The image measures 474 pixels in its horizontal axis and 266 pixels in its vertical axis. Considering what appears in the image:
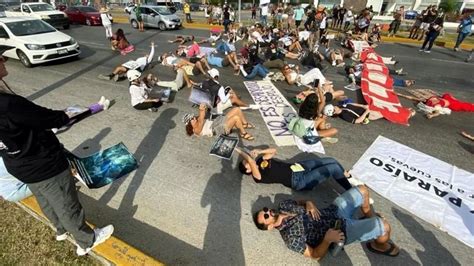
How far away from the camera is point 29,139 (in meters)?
2.68

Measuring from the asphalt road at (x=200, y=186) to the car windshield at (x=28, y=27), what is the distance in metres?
2.67

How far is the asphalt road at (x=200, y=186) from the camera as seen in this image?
376 centimetres

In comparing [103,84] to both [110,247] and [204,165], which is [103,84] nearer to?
[204,165]

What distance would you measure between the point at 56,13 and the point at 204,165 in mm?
22173

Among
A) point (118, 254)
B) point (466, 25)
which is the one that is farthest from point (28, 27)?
point (466, 25)

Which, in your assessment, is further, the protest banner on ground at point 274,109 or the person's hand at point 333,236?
the protest banner on ground at point 274,109

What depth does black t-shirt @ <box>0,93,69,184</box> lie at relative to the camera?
8.17 feet

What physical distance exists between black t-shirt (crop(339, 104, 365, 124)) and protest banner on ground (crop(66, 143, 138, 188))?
5.48 metres

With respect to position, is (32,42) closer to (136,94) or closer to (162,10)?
(136,94)

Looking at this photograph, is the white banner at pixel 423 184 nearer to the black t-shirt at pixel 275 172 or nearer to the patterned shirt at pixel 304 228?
the black t-shirt at pixel 275 172

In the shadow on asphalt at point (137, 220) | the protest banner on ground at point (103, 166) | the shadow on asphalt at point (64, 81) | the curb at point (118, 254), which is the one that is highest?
the curb at point (118, 254)

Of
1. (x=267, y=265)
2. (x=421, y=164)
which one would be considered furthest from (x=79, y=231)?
(x=421, y=164)

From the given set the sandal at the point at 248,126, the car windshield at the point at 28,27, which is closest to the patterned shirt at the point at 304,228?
the sandal at the point at 248,126

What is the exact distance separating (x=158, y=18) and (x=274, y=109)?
16.6 m
